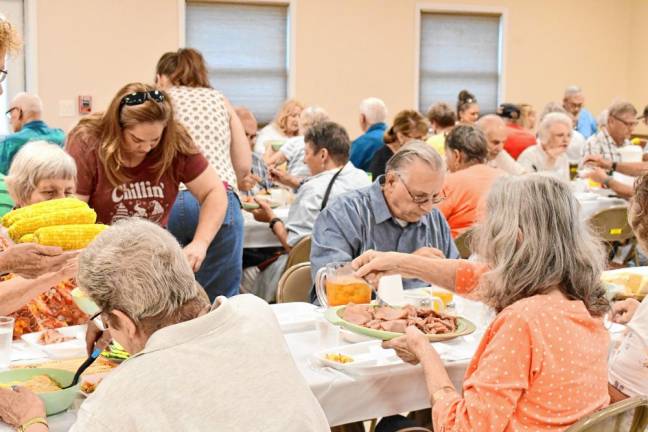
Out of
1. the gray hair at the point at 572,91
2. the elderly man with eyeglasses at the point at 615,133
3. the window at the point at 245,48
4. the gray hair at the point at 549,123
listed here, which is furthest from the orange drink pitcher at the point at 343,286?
the gray hair at the point at 572,91

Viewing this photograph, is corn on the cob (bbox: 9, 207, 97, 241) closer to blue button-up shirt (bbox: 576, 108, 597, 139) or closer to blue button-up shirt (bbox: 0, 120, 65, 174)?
blue button-up shirt (bbox: 0, 120, 65, 174)

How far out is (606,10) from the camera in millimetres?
10984

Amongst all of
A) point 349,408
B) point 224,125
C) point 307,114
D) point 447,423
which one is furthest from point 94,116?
point 307,114

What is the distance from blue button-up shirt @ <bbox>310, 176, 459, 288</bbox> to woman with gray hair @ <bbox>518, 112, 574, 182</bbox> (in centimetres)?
354

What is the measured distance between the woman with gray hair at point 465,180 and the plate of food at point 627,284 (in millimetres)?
1472

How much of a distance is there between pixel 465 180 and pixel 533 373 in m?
2.84

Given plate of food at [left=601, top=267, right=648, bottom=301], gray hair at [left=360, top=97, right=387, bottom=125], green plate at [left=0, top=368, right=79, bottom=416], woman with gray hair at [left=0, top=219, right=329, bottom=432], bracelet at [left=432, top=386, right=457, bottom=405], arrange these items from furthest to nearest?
gray hair at [left=360, top=97, right=387, bottom=125] < plate of food at [left=601, top=267, right=648, bottom=301] < bracelet at [left=432, top=386, right=457, bottom=405] < green plate at [left=0, top=368, right=79, bottom=416] < woman with gray hair at [left=0, top=219, right=329, bottom=432]

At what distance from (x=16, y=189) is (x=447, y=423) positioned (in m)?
1.64

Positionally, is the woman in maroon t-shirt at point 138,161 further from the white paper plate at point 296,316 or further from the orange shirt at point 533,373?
the orange shirt at point 533,373

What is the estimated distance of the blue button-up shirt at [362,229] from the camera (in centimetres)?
316

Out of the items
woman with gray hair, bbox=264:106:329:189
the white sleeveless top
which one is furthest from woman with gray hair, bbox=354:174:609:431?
woman with gray hair, bbox=264:106:329:189

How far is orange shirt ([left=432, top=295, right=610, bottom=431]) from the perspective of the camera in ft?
5.92

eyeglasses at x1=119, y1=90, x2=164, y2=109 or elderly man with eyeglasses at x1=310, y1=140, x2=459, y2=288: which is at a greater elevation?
eyeglasses at x1=119, y1=90, x2=164, y2=109

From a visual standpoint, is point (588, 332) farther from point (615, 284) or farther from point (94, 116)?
point (94, 116)
